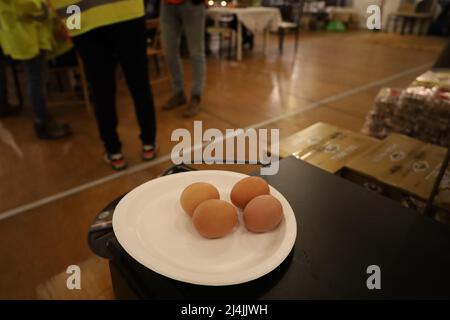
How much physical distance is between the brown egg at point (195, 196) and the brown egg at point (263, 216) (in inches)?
2.9

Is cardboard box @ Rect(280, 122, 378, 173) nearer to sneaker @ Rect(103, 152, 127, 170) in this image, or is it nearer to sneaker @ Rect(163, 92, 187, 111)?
sneaker @ Rect(103, 152, 127, 170)

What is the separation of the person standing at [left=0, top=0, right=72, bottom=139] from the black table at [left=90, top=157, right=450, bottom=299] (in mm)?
1555

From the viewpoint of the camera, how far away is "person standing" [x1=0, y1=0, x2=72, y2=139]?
63.1 inches

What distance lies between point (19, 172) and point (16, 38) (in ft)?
2.19

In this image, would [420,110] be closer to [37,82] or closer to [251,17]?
[37,82]

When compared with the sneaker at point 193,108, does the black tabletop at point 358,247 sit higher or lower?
higher

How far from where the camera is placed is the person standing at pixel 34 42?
1604 mm

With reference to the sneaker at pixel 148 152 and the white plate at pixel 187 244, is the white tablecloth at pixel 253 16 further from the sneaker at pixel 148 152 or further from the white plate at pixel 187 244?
the white plate at pixel 187 244

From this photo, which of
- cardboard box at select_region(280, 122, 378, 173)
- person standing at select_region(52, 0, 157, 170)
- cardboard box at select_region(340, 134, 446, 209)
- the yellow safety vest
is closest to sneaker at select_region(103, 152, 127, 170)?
person standing at select_region(52, 0, 157, 170)

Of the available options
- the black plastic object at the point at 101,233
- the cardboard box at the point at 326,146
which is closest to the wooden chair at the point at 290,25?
the cardboard box at the point at 326,146

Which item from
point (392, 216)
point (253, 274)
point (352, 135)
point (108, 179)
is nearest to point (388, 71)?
point (352, 135)

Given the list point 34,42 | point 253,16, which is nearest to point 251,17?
point 253,16

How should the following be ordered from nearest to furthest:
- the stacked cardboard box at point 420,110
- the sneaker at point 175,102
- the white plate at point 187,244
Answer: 1. the white plate at point 187,244
2. the stacked cardboard box at point 420,110
3. the sneaker at point 175,102
